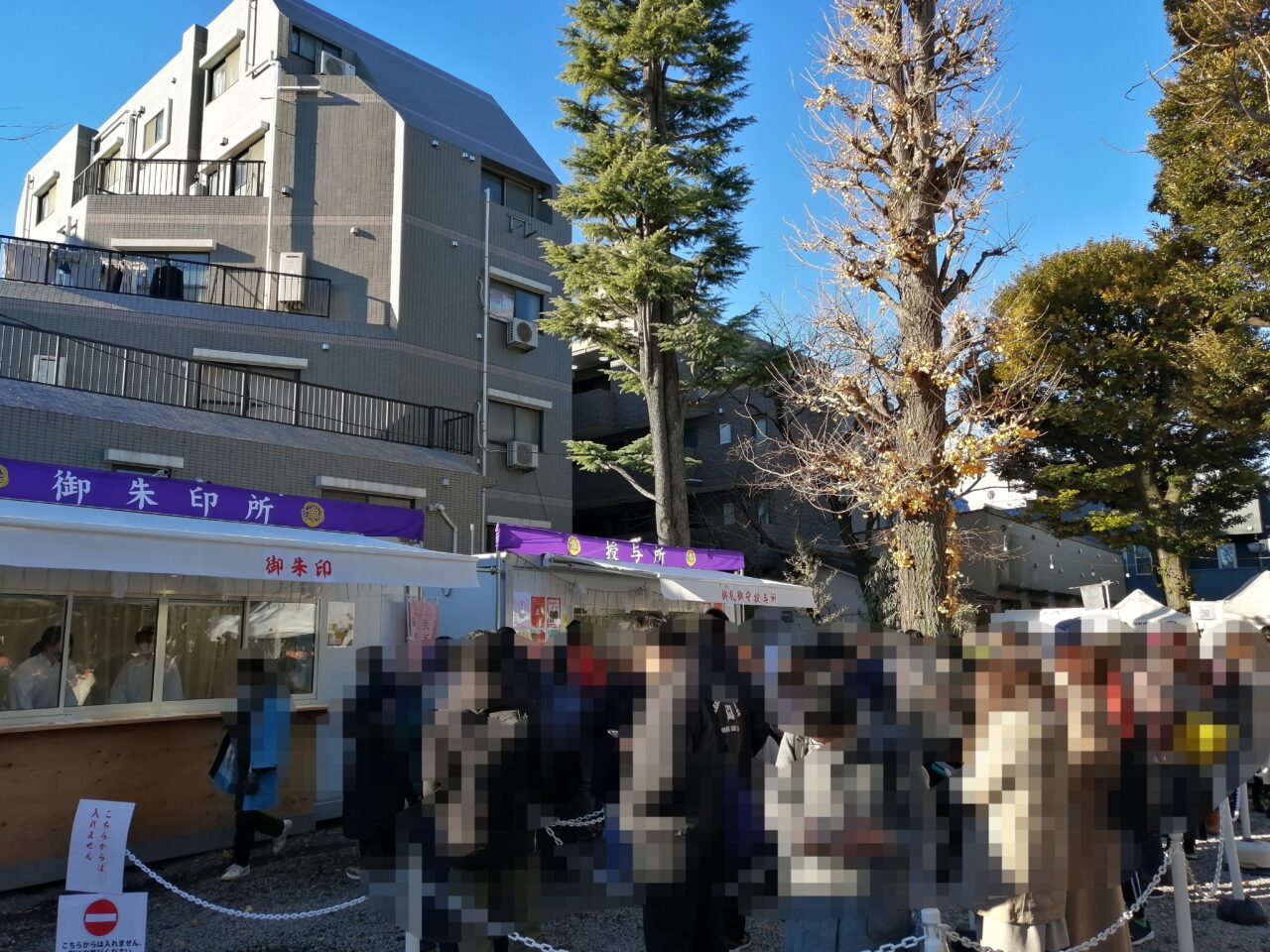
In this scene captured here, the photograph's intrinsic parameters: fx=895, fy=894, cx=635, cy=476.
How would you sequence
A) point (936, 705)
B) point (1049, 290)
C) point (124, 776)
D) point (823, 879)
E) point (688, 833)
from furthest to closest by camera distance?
1. point (1049, 290)
2. point (124, 776)
3. point (936, 705)
4. point (688, 833)
5. point (823, 879)

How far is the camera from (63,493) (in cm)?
802

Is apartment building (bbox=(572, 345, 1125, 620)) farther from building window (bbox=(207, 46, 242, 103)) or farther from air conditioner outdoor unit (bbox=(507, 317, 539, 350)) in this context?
building window (bbox=(207, 46, 242, 103))

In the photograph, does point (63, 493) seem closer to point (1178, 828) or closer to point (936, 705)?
point (936, 705)

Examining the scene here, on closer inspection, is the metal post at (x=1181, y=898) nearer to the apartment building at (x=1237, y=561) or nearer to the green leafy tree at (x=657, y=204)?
the green leafy tree at (x=657, y=204)

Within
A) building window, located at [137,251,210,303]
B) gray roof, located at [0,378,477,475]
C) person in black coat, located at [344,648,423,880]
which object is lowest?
person in black coat, located at [344,648,423,880]

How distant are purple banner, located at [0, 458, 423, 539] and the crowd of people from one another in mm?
5235

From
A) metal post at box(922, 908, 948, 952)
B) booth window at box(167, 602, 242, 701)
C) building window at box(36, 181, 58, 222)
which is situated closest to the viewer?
metal post at box(922, 908, 948, 952)

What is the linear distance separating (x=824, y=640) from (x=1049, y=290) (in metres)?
19.1

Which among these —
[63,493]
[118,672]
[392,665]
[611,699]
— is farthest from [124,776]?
[611,699]

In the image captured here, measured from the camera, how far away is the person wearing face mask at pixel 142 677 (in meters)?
7.46

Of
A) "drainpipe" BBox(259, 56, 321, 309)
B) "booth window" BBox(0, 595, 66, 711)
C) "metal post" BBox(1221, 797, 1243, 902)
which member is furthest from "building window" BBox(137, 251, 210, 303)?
"metal post" BBox(1221, 797, 1243, 902)

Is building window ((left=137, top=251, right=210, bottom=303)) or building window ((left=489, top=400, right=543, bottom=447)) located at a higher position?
building window ((left=137, top=251, right=210, bottom=303))

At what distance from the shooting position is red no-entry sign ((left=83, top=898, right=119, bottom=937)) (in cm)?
414

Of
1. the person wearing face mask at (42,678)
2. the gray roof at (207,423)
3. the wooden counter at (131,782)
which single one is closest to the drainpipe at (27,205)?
the gray roof at (207,423)
